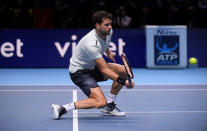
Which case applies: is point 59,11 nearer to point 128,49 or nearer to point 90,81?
point 128,49

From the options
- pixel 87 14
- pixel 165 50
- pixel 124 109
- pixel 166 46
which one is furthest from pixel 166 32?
pixel 124 109

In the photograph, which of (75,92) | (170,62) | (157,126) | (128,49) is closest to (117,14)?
(128,49)

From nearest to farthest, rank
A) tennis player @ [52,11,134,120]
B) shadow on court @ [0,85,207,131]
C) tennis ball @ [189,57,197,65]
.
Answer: shadow on court @ [0,85,207,131] < tennis player @ [52,11,134,120] < tennis ball @ [189,57,197,65]

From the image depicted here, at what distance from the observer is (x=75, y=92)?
8609 mm

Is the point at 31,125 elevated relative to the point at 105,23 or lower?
lower

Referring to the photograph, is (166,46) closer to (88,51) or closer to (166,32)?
(166,32)

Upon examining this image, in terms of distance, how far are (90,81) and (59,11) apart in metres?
7.71

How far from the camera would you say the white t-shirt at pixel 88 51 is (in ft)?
20.1

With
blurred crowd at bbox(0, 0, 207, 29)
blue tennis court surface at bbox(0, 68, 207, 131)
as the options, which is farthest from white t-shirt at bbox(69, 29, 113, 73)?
blurred crowd at bbox(0, 0, 207, 29)

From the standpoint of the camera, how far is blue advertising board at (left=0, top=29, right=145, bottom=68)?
42.0 ft

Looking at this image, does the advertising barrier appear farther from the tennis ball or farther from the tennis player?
the tennis player

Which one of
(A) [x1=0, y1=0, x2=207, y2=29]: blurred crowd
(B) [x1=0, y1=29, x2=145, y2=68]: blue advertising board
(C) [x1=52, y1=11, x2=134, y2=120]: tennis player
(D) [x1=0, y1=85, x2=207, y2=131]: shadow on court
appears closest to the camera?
(D) [x1=0, y1=85, x2=207, y2=131]: shadow on court

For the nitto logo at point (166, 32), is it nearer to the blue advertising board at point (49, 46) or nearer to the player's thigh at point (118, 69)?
the blue advertising board at point (49, 46)

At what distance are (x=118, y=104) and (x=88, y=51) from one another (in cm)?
154
